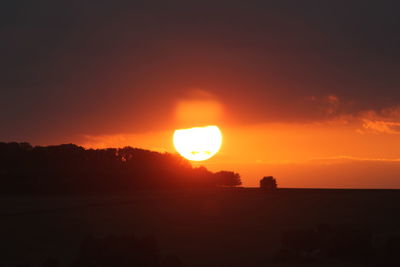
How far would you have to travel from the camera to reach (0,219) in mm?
40500

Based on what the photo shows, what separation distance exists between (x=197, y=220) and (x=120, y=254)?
56.0 feet

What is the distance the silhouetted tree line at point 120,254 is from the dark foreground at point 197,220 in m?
2.72

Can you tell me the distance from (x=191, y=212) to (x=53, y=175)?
29670 millimetres

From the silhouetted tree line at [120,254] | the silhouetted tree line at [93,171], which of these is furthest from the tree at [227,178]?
the silhouetted tree line at [120,254]

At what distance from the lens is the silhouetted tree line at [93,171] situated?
66.6m

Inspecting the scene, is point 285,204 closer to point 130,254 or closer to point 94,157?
point 130,254

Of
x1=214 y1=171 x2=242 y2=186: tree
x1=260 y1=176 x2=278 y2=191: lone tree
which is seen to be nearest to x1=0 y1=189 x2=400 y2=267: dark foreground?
x1=260 y1=176 x2=278 y2=191: lone tree

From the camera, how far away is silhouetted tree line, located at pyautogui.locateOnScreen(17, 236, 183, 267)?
24.4 meters

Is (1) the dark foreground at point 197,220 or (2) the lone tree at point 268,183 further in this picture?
(2) the lone tree at point 268,183

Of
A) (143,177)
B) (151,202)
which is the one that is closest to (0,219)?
(151,202)

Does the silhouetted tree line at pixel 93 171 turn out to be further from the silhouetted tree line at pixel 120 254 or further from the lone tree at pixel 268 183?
the silhouetted tree line at pixel 120 254

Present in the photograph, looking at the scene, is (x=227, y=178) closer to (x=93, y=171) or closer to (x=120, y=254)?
(x=93, y=171)

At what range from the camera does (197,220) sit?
41375mm

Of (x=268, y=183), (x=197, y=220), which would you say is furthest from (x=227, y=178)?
(x=197, y=220)
